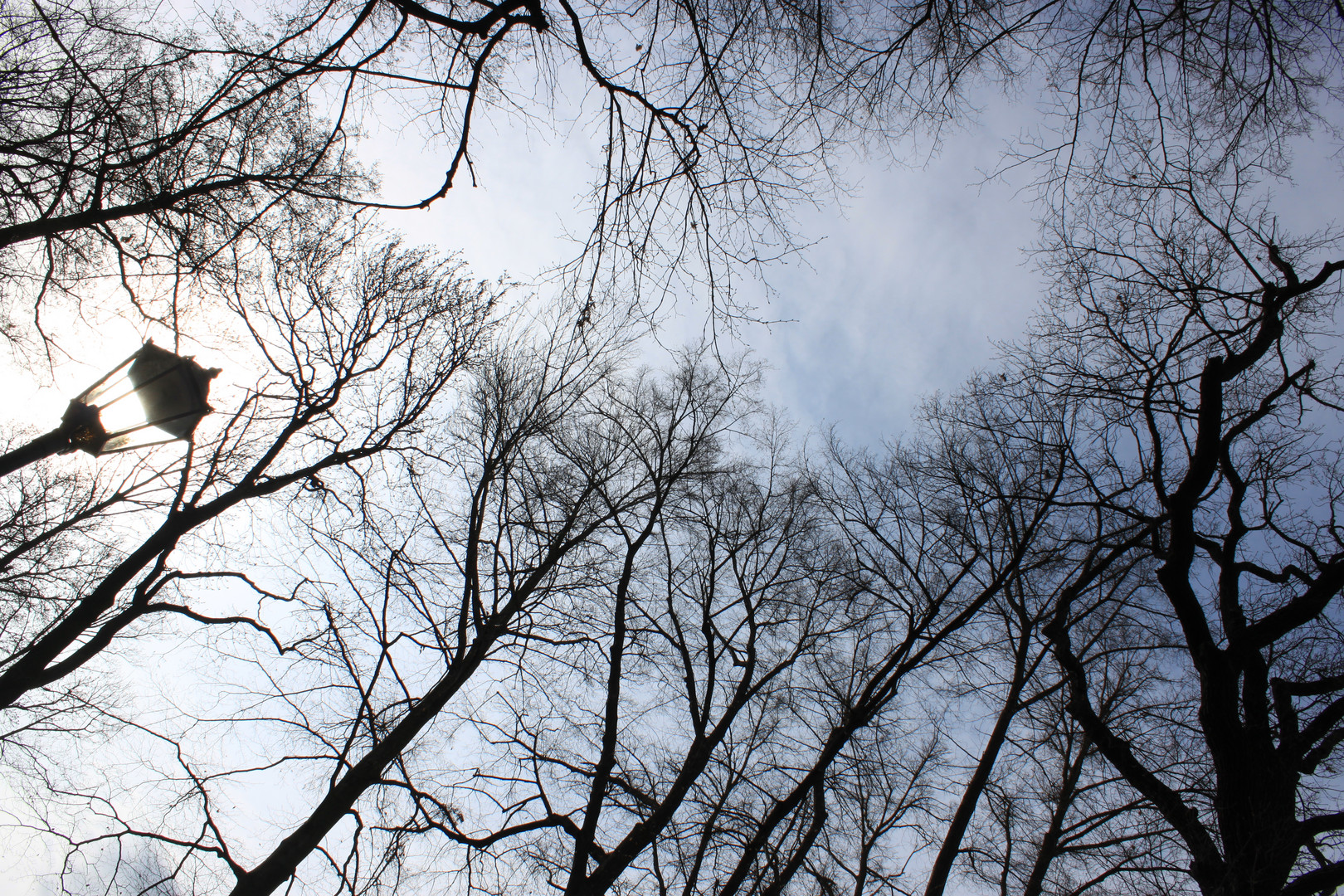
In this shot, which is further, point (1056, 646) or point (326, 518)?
point (326, 518)

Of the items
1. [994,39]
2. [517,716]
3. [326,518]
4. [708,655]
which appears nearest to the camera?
[994,39]

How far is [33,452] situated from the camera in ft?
13.4

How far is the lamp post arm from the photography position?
381 centimetres

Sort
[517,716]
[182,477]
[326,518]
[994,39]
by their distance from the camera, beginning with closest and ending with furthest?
[994,39] → [517,716] → [182,477] → [326,518]

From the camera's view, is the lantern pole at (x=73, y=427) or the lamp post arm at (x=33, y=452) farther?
the lamp post arm at (x=33, y=452)

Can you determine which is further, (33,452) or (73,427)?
(33,452)

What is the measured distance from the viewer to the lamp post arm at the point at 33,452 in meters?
3.81

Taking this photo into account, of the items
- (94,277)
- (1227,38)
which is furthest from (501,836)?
(1227,38)

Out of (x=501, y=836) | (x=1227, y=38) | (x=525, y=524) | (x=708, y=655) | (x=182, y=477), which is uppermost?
(x=1227, y=38)

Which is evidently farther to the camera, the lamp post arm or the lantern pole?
the lamp post arm

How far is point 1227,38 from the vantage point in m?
3.15

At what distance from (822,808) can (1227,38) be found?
6.76 metres

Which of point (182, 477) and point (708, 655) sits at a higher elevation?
point (708, 655)

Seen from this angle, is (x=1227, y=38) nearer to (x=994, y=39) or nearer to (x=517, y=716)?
(x=994, y=39)
